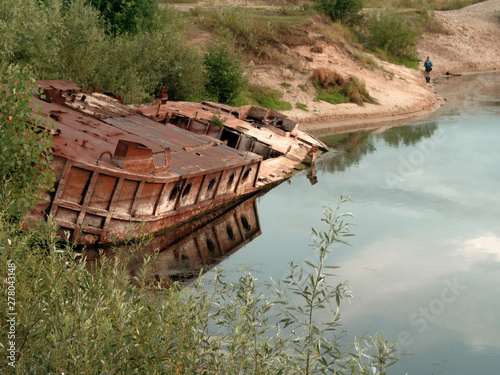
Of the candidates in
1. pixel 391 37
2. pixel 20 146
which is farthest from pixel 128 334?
pixel 391 37

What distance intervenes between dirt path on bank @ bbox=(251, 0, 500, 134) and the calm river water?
3.63m

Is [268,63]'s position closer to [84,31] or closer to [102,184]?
[84,31]

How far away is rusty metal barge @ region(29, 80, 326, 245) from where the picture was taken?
15.3 m

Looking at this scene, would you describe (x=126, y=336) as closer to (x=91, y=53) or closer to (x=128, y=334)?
(x=128, y=334)

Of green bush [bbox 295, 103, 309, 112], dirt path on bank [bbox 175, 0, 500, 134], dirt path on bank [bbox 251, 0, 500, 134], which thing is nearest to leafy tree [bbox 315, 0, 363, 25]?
dirt path on bank [bbox 175, 0, 500, 134]

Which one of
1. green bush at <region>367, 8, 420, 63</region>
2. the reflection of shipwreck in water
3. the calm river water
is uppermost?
green bush at <region>367, 8, 420, 63</region>

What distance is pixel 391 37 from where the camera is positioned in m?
51.2

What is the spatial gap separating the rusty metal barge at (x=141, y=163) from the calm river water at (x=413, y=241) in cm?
164

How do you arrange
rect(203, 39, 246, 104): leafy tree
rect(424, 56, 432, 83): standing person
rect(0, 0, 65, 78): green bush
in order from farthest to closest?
rect(424, 56, 432, 83): standing person
rect(203, 39, 246, 104): leafy tree
rect(0, 0, 65, 78): green bush

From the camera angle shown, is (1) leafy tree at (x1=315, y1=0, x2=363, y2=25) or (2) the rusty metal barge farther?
(1) leafy tree at (x1=315, y1=0, x2=363, y2=25)

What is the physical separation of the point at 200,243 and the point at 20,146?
22.4 feet

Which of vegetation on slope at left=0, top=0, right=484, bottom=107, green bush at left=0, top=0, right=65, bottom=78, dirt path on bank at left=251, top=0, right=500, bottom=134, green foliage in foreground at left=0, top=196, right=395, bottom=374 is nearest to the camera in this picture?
green foliage in foreground at left=0, top=196, right=395, bottom=374

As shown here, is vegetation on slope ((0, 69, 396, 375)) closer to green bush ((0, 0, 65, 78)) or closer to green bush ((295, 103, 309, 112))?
green bush ((0, 0, 65, 78))

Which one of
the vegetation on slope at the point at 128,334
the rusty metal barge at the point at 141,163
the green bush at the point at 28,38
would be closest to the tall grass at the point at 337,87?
the rusty metal barge at the point at 141,163
